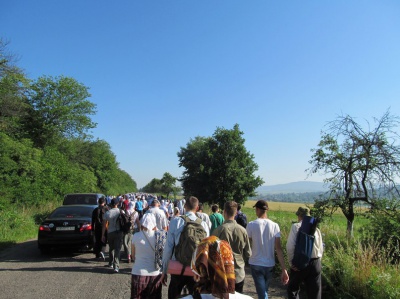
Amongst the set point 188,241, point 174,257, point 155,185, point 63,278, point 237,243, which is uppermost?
point 155,185

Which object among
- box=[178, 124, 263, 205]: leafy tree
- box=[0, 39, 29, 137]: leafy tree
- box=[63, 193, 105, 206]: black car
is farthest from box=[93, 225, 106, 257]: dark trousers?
box=[178, 124, 263, 205]: leafy tree

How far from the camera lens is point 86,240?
1024cm

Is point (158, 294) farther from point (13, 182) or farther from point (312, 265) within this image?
point (13, 182)

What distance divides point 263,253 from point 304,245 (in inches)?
24.2

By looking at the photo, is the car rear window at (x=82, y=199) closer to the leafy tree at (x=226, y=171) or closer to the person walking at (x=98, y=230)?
the person walking at (x=98, y=230)

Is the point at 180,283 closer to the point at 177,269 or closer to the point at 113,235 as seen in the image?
the point at 177,269

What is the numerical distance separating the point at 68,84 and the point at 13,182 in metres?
24.0

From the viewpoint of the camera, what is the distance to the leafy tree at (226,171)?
128ft

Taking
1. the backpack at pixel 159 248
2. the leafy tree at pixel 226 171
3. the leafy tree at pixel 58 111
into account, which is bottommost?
the backpack at pixel 159 248

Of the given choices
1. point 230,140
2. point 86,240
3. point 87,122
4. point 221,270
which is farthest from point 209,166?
point 221,270

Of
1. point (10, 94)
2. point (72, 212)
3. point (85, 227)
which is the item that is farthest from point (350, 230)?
point (10, 94)

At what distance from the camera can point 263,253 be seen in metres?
4.92

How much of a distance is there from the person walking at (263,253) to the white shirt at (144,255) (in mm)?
1483

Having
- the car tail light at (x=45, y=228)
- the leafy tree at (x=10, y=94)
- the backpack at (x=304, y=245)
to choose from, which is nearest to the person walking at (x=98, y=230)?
the car tail light at (x=45, y=228)
